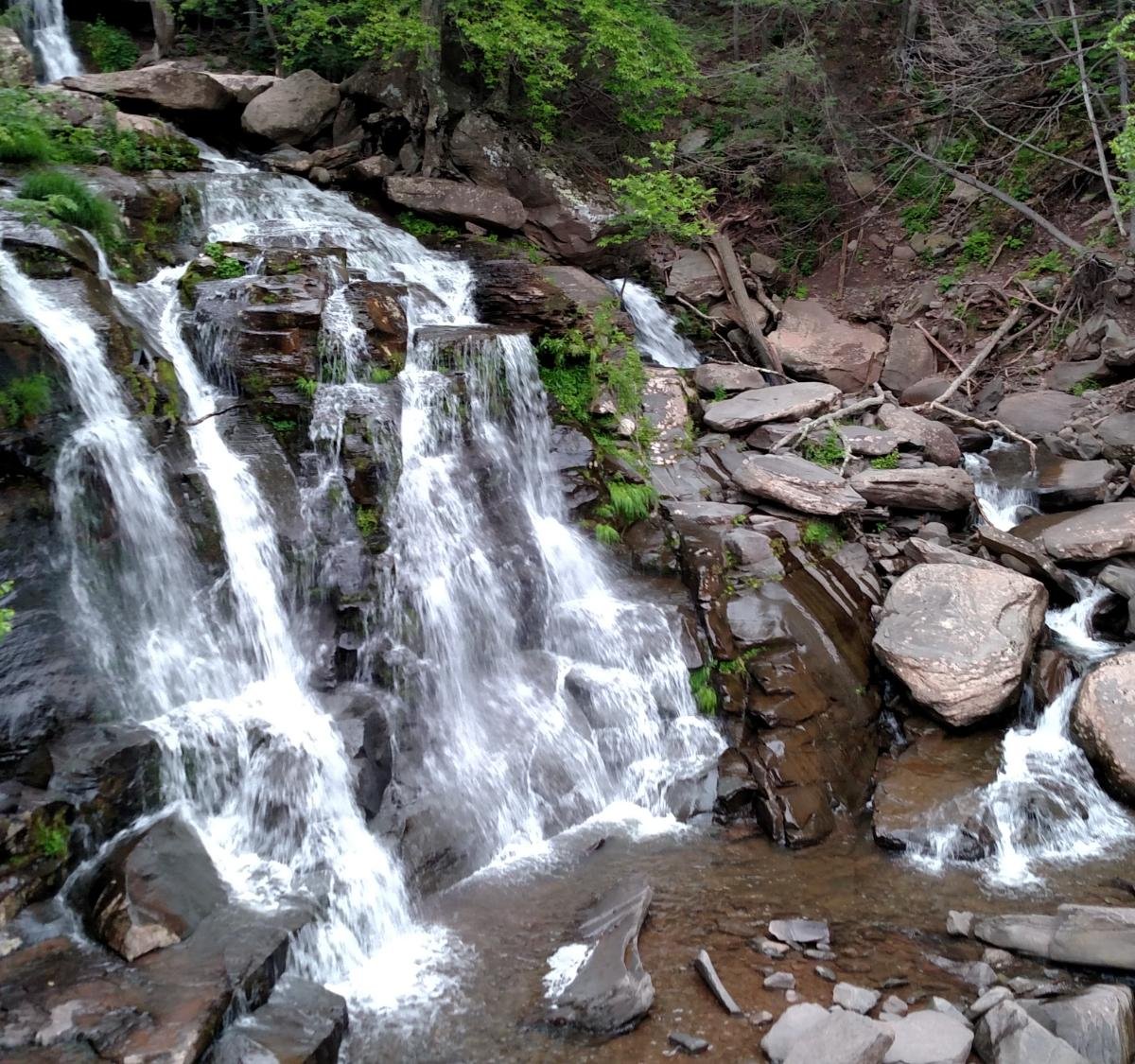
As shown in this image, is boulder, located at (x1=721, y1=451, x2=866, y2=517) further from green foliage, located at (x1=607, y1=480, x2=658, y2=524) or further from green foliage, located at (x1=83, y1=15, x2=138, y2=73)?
green foliage, located at (x1=83, y1=15, x2=138, y2=73)

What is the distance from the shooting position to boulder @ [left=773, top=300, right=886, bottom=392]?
44.7ft

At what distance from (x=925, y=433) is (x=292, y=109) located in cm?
1132

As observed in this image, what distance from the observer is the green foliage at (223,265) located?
9406 mm

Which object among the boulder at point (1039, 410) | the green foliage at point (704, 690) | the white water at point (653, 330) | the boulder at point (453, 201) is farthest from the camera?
the white water at point (653, 330)

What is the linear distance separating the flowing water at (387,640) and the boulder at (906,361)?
6423mm

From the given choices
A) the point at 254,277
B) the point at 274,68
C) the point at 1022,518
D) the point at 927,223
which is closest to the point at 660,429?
the point at 1022,518

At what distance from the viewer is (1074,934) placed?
17.0ft

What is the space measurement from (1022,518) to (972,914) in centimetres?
577

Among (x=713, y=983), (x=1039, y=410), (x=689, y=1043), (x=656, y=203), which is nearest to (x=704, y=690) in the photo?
(x=713, y=983)

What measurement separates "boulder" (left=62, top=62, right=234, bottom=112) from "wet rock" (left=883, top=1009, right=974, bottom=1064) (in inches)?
597

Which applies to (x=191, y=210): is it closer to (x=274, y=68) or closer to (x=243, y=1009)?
(x=274, y=68)

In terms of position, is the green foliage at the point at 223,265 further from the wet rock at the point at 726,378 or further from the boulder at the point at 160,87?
the wet rock at the point at 726,378

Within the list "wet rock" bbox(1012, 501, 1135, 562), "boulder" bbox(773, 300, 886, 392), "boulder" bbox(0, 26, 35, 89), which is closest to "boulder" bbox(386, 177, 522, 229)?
"boulder" bbox(773, 300, 886, 392)

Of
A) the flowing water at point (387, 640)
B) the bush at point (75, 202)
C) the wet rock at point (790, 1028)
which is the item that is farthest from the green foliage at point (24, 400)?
the wet rock at point (790, 1028)
